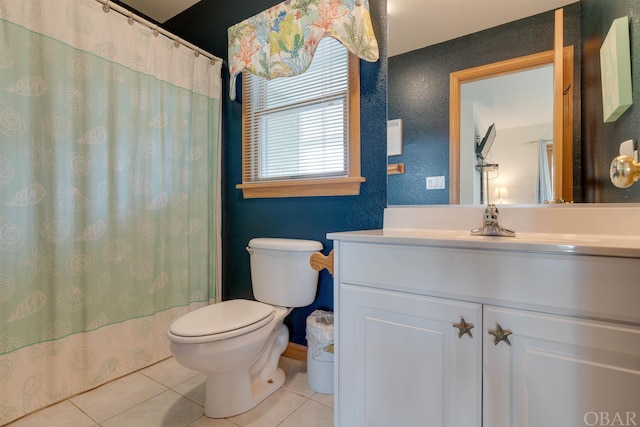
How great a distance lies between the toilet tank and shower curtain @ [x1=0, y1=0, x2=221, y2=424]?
1.96 ft

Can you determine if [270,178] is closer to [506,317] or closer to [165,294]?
[165,294]

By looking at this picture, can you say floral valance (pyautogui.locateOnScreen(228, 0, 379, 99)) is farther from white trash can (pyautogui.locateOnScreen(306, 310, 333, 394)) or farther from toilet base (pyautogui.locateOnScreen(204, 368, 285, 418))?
toilet base (pyautogui.locateOnScreen(204, 368, 285, 418))

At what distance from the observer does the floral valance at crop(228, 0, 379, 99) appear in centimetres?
135

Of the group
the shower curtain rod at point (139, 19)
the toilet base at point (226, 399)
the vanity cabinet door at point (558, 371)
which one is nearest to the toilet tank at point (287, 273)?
the toilet base at point (226, 399)

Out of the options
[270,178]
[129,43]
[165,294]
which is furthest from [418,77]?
[165,294]

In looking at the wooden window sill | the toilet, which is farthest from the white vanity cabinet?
the wooden window sill

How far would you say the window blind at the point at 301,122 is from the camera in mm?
1570

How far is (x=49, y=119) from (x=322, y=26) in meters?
1.32

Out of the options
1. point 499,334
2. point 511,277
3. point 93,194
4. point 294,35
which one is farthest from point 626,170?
point 93,194

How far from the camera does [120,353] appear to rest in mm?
1558

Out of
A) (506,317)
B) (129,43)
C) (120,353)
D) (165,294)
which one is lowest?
(120,353)

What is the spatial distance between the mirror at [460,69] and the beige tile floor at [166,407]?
40.5 inches

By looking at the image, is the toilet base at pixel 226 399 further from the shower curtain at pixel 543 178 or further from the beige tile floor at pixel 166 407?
the shower curtain at pixel 543 178

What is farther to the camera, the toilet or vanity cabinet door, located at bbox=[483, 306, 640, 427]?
the toilet
